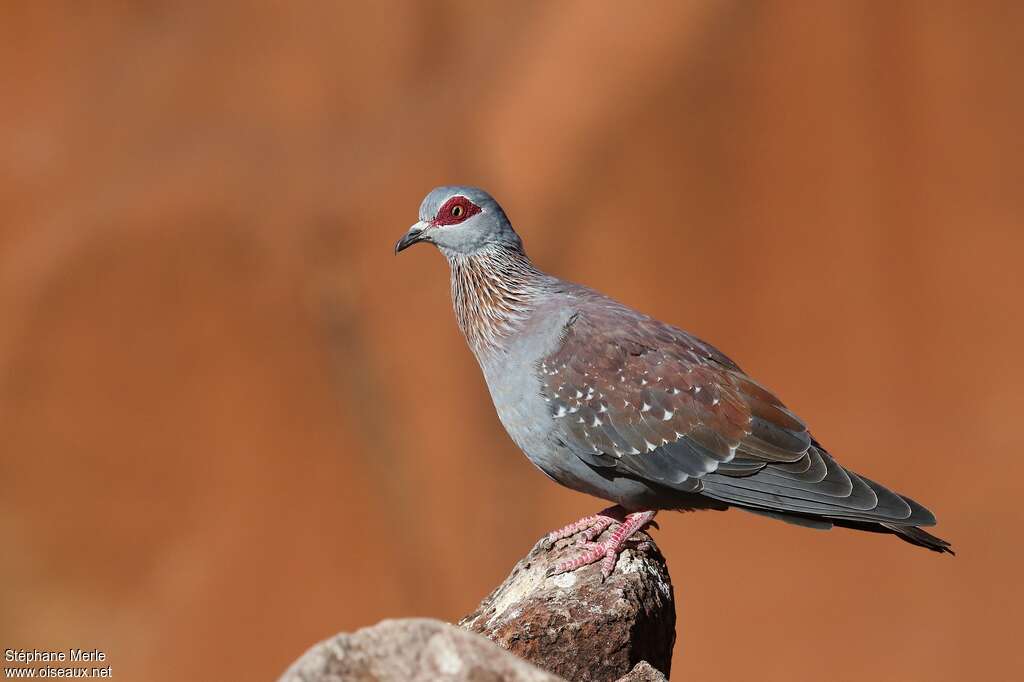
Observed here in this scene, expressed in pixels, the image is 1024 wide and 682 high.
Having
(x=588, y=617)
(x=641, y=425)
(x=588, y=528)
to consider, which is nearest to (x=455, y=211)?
(x=641, y=425)

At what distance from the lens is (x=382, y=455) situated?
1589 cm

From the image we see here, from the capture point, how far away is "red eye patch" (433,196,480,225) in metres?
7.55

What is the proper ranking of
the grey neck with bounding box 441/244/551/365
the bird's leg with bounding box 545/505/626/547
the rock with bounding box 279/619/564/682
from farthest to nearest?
the grey neck with bounding box 441/244/551/365 → the bird's leg with bounding box 545/505/626/547 → the rock with bounding box 279/619/564/682

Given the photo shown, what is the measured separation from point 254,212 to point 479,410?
164 inches

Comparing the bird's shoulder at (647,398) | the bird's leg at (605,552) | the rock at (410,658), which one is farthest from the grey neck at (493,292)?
the rock at (410,658)

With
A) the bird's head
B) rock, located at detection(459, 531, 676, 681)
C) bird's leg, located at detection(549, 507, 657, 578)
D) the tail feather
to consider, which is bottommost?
rock, located at detection(459, 531, 676, 681)

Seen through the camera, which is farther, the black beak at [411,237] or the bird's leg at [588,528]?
the black beak at [411,237]

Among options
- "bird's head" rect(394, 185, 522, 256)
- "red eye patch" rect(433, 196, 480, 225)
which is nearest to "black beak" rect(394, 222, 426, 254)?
"bird's head" rect(394, 185, 522, 256)

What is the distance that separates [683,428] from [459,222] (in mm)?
1985

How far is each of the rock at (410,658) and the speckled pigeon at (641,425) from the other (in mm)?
2731

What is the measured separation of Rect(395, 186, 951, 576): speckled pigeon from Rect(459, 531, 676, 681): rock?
16 centimetres

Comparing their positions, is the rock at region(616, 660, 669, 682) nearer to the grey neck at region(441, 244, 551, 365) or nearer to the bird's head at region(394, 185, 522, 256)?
the grey neck at region(441, 244, 551, 365)

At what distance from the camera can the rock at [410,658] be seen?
13.5ft

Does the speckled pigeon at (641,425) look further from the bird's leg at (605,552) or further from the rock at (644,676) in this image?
the rock at (644,676)
